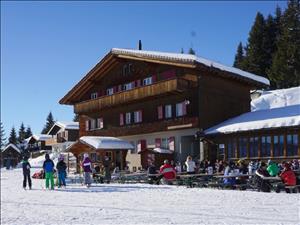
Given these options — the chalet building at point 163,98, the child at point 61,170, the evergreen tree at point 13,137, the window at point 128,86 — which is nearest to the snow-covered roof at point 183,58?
the chalet building at point 163,98

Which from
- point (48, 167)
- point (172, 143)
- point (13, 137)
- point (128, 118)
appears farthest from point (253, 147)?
point (13, 137)

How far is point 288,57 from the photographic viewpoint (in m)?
53.3

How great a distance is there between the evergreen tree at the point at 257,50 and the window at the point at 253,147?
32.5m

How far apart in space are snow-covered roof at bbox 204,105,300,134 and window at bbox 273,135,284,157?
34.7 inches

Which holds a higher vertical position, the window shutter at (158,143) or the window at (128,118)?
the window at (128,118)

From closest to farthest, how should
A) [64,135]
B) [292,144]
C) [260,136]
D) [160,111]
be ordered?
[292,144], [260,136], [160,111], [64,135]

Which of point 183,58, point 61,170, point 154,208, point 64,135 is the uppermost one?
point 183,58

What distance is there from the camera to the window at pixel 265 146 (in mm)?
27016

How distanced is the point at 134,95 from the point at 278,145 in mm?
11993

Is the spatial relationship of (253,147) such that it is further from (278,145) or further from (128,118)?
(128,118)

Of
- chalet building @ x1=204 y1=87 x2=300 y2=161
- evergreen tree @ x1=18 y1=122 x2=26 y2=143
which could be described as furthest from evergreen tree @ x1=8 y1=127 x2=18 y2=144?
chalet building @ x1=204 y1=87 x2=300 y2=161

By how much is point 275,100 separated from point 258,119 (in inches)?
828

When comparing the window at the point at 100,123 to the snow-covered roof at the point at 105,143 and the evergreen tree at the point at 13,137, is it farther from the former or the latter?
the evergreen tree at the point at 13,137

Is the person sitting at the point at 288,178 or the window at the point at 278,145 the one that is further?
the window at the point at 278,145
